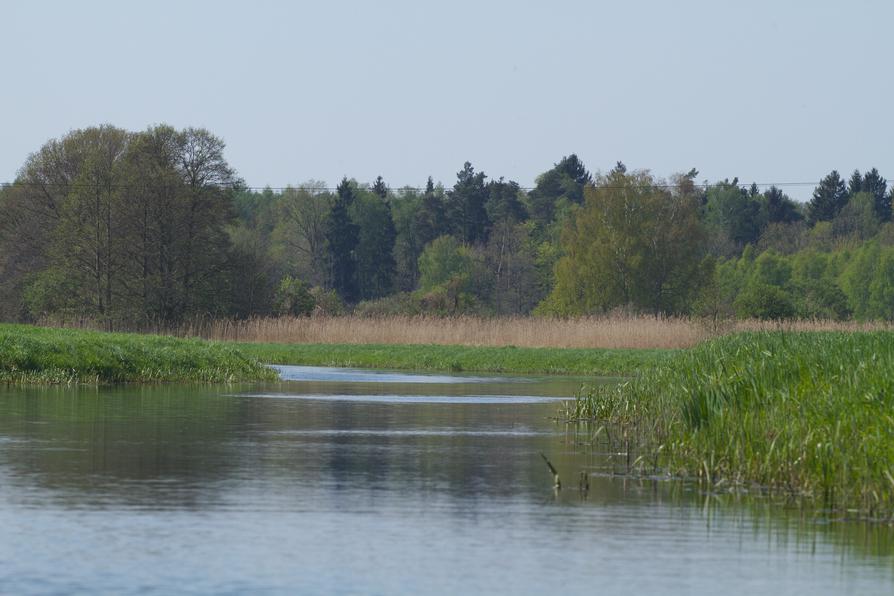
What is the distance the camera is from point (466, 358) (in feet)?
174

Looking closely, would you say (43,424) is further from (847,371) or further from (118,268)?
(118,268)

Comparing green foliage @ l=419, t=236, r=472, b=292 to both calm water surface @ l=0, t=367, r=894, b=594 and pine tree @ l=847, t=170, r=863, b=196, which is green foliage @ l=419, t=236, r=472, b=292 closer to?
pine tree @ l=847, t=170, r=863, b=196

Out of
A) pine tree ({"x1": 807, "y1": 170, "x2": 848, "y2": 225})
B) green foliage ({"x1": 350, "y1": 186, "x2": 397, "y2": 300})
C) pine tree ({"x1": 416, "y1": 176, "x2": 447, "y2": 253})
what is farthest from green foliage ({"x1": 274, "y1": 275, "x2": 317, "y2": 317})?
pine tree ({"x1": 807, "y1": 170, "x2": 848, "y2": 225})

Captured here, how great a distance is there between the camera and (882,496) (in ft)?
47.6

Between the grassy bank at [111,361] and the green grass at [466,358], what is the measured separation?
38.9 feet

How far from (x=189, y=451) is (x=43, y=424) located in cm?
486

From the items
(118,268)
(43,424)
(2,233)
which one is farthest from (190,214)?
(43,424)

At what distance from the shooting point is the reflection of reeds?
5534cm

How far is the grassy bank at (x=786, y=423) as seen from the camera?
1520 cm

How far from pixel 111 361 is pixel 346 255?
92124 mm

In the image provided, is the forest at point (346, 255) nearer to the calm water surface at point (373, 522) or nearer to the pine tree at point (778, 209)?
the pine tree at point (778, 209)

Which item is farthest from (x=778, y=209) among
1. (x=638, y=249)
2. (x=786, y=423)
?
(x=786, y=423)

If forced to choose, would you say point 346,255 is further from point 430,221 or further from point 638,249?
point 638,249

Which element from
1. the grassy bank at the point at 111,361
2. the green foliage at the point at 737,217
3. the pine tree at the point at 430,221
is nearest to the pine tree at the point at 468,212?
the pine tree at the point at 430,221
